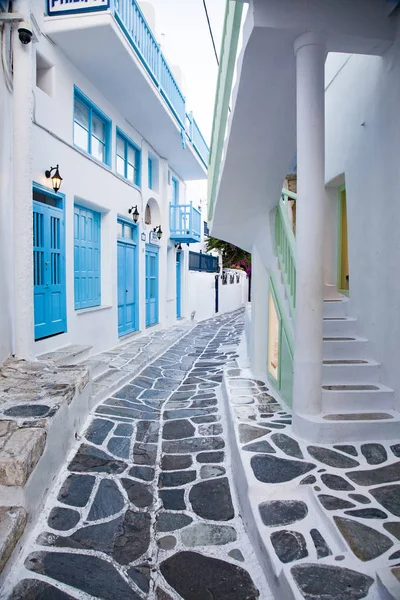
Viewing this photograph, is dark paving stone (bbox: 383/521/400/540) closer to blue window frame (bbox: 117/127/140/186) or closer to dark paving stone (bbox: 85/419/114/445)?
dark paving stone (bbox: 85/419/114/445)

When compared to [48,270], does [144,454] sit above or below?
below

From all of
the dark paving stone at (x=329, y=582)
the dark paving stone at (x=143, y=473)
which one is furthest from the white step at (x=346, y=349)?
the dark paving stone at (x=329, y=582)

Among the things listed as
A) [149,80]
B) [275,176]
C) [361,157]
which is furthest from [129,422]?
[149,80]

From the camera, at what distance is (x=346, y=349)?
4129 millimetres

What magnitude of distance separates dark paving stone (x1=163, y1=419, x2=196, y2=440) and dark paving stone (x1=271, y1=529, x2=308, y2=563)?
201 centimetres

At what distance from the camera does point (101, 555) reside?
234 centimetres

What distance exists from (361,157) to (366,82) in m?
0.77

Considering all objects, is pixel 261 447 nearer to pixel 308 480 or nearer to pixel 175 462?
pixel 308 480

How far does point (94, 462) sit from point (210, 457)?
103 cm

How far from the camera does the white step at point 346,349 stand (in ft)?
13.5

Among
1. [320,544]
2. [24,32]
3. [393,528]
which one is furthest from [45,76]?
[393,528]

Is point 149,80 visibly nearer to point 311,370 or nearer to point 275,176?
point 275,176

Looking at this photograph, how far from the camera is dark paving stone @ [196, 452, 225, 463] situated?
353cm

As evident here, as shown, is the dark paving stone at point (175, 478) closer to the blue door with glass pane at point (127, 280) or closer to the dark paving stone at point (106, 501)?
the dark paving stone at point (106, 501)
